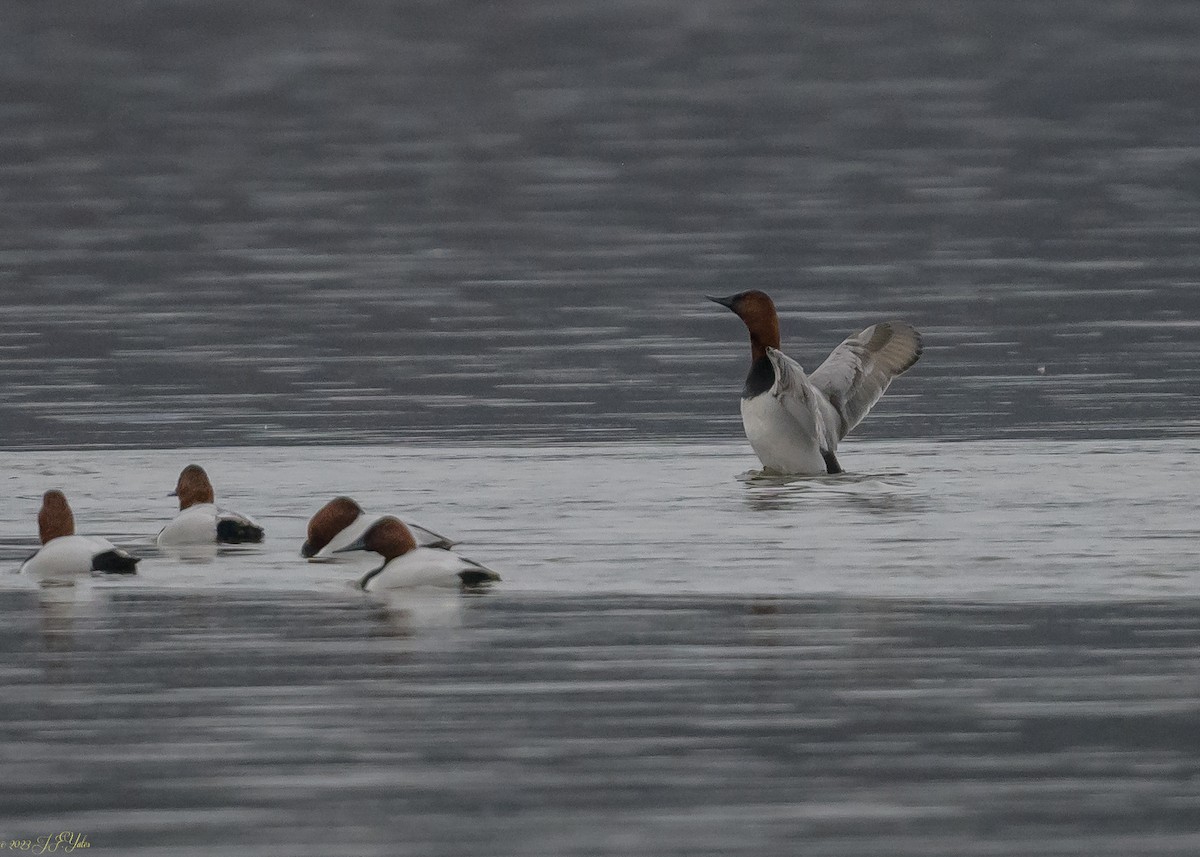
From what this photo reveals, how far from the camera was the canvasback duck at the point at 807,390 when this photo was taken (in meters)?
13.8

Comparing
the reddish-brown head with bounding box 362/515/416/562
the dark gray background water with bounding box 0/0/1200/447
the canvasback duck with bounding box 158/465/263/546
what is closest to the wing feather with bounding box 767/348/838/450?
the dark gray background water with bounding box 0/0/1200/447

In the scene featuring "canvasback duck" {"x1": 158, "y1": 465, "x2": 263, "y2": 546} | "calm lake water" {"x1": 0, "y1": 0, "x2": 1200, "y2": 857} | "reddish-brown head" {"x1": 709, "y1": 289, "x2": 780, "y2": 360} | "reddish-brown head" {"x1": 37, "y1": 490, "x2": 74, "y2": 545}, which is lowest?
"calm lake water" {"x1": 0, "y1": 0, "x2": 1200, "y2": 857}

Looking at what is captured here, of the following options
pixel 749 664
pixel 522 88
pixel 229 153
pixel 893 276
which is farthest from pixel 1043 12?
pixel 749 664

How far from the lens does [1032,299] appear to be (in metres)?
23.5

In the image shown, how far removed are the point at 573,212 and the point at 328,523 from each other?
2245 centimetres

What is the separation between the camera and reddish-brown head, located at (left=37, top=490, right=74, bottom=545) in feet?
36.5

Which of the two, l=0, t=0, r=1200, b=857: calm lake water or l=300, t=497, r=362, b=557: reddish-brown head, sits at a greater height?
l=300, t=497, r=362, b=557: reddish-brown head

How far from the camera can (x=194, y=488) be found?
1203 cm

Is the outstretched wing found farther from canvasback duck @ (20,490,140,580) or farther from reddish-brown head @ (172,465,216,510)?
canvasback duck @ (20,490,140,580)

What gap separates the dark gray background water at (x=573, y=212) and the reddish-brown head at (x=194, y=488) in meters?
3.14

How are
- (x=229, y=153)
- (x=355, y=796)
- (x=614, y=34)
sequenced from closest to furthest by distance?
(x=355, y=796) → (x=229, y=153) → (x=614, y=34)

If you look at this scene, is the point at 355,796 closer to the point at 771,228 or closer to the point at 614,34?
the point at 771,228

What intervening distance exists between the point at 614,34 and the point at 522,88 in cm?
918

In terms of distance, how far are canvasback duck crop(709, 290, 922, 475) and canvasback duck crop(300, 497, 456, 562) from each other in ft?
9.45
